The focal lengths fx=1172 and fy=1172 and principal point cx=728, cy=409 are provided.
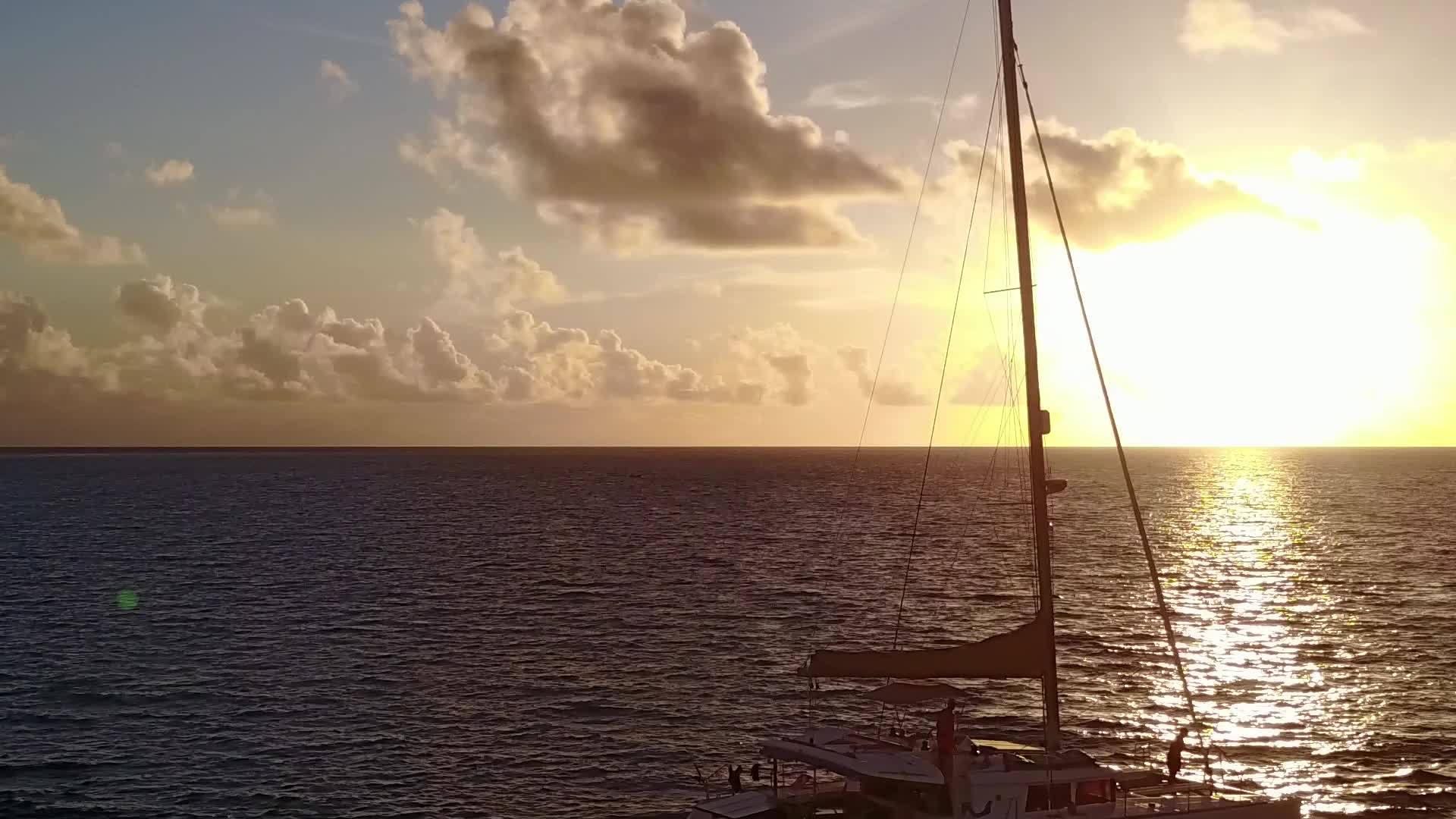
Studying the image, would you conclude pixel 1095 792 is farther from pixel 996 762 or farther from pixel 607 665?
pixel 607 665

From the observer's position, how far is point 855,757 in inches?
1191

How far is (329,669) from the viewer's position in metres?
63.5

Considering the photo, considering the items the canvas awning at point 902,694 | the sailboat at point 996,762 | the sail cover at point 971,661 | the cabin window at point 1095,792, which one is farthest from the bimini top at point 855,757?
the cabin window at point 1095,792

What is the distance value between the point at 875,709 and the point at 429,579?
58.5 m

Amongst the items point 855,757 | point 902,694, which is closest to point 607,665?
point 902,694

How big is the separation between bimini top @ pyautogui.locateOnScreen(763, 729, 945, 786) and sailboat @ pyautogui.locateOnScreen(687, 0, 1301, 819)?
4cm

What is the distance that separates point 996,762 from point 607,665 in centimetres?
3753

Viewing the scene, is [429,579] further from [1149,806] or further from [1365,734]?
[1149,806]

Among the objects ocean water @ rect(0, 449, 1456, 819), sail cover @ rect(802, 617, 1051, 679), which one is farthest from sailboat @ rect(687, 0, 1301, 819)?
ocean water @ rect(0, 449, 1456, 819)

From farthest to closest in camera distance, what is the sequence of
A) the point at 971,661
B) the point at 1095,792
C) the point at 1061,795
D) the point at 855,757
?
the point at 971,661
the point at 1095,792
the point at 855,757
the point at 1061,795

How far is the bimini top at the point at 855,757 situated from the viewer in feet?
94.4

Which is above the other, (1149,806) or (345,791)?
(1149,806)

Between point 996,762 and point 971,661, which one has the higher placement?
point 971,661

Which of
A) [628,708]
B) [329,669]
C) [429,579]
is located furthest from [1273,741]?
[429,579]
